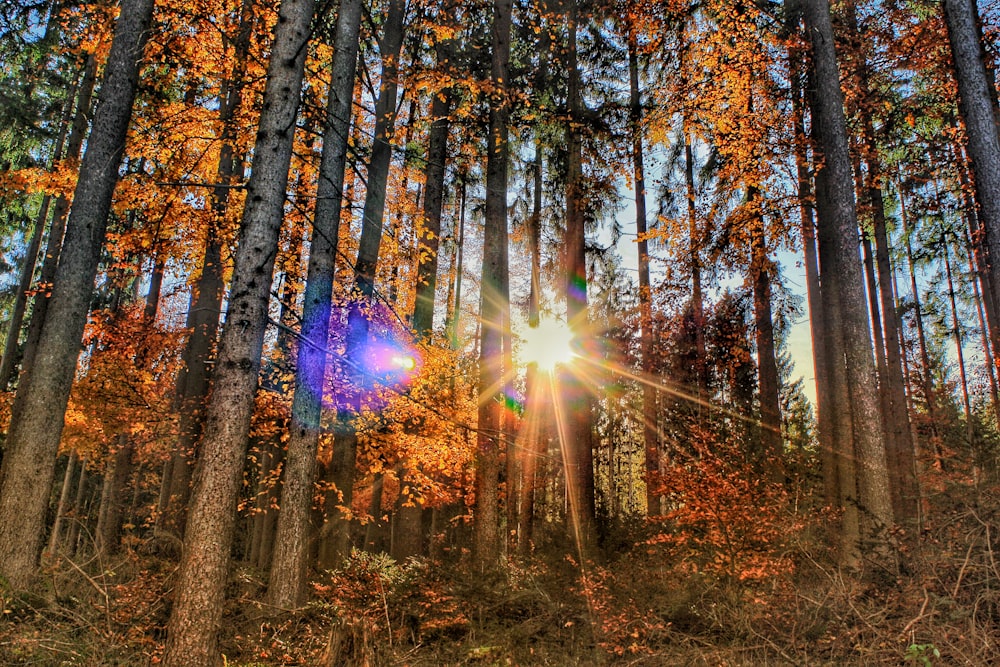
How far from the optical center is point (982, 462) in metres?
7.84

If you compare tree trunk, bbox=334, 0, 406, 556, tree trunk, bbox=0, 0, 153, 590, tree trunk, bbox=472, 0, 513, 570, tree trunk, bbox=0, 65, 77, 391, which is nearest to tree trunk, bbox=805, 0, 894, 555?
tree trunk, bbox=472, 0, 513, 570

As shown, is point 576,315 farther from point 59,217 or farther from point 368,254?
point 59,217

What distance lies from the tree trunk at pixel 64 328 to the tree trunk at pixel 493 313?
6316 millimetres

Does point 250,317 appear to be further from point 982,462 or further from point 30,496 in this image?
point 982,462

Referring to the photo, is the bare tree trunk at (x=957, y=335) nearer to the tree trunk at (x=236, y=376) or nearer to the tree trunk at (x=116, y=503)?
the tree trunk at (x=236, y=376)

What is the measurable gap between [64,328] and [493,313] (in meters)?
6.96

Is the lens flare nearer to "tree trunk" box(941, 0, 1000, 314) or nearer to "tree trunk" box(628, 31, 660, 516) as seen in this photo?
"tree trunk" box(628, 31, 660, 516)

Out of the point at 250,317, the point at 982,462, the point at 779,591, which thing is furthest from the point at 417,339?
the point at 982,462

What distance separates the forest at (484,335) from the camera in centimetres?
613

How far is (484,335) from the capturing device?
1186cm

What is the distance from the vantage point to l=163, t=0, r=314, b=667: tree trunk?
518 cm

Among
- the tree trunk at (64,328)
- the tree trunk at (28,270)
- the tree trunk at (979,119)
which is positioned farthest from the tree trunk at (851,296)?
the tree trunk at (28,270)

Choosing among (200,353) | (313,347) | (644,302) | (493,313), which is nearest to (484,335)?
(493,313)

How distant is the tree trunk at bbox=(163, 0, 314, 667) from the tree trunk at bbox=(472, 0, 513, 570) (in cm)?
565
